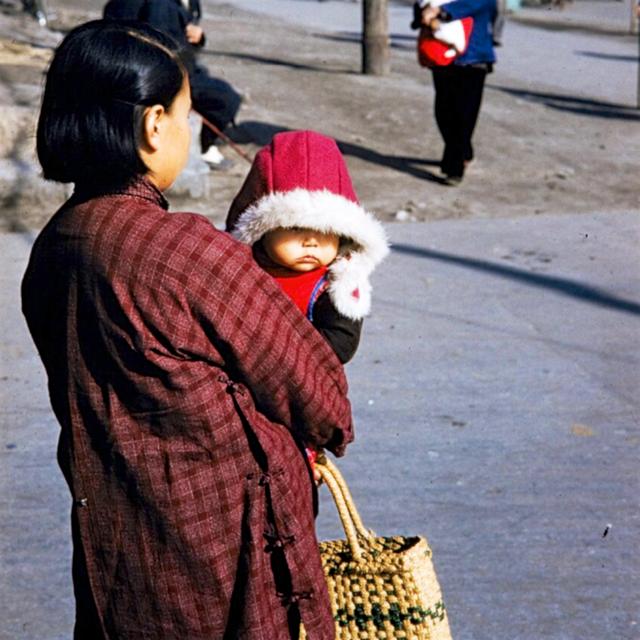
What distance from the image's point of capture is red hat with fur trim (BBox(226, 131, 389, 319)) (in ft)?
7.92

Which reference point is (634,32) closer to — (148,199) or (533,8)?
(533,8)

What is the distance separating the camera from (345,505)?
7.63 feet

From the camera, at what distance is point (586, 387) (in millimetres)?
5332

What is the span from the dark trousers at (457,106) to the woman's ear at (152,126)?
6.98 meters

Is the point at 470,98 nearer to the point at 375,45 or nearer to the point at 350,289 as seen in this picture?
the point at 375,45

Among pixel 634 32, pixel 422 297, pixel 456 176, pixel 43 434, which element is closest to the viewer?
pixel 43 434

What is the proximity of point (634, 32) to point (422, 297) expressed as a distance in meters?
16.4

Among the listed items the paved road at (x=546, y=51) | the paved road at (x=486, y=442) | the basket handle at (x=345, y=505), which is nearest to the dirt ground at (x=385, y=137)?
the paved road at (x=546, y=51)

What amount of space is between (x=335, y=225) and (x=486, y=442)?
2.53 metres

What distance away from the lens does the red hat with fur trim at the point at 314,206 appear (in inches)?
95.0

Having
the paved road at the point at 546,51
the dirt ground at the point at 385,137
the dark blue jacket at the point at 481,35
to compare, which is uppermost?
the dark blue jacket at the point at 481,35

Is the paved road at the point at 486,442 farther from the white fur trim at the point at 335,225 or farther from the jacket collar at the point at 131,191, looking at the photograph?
the jacket collar at the point at 131,191

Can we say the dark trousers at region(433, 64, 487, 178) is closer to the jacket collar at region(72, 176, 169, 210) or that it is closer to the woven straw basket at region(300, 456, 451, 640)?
the woven straw basket at region(300, 456, 451, 640)

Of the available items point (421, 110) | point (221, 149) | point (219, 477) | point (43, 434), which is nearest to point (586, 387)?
point (43, 434)
